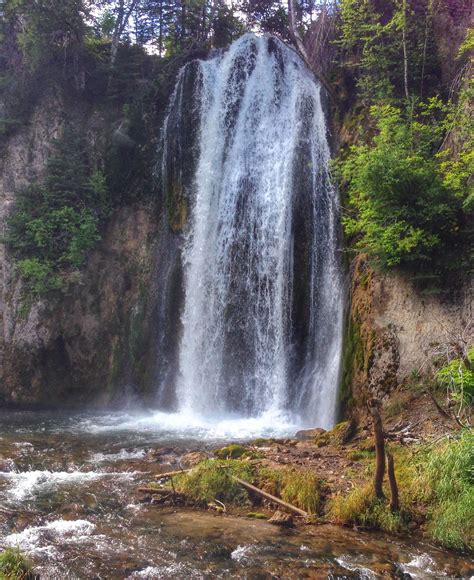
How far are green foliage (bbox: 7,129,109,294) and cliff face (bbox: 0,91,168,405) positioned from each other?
0.57m

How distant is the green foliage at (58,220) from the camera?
17000 mm

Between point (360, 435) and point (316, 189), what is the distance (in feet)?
26.5

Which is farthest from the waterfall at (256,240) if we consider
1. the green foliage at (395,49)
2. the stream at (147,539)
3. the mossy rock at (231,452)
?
the stream at (147,539)

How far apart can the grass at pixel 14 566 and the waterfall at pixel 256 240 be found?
8086mm

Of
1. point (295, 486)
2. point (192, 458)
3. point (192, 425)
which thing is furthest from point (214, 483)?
point (192, 425)

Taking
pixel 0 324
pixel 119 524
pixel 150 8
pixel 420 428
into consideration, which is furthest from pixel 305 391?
pixel 150 8

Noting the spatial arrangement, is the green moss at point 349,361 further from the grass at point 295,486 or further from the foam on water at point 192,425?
the grass at point 295,486

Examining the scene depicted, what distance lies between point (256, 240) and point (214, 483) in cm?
916

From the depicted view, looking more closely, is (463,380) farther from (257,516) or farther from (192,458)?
(192,458)

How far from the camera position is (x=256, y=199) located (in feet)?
54.6

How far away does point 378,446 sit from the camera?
22.8 ft

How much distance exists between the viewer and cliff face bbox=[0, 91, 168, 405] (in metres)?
16.9

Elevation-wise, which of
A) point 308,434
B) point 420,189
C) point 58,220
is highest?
point 58,220

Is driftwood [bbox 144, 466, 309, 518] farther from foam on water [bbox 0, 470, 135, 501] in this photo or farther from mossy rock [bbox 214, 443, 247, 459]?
mossy rock [bbox 214, 443, 247, 459]
